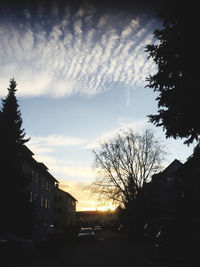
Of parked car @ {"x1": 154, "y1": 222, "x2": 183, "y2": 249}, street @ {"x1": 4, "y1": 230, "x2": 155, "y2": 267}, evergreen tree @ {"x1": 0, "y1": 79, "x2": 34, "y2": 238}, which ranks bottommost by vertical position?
street @ {"x1": 4, "y1": 230, "x2": 155, "y2": 267}

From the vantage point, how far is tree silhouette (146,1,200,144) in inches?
411

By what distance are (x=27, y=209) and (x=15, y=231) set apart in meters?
1.95

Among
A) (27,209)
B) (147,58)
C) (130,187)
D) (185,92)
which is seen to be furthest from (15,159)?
(130,187)

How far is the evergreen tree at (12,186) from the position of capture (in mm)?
19391

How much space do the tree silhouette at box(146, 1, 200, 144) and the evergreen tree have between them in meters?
12.7

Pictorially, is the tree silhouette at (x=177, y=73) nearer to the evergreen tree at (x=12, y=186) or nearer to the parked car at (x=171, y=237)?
the parked car at (x=171, y=237)

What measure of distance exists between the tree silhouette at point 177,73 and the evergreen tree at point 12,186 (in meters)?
12.7

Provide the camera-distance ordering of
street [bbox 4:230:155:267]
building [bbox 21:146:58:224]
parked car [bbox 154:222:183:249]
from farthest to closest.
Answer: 1. building [bbox 21:146:58:224]
2. street [bbox 4:230:155:267]
3. parked car [bbox 154:222:183:249]

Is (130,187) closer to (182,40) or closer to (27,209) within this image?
(27,209)

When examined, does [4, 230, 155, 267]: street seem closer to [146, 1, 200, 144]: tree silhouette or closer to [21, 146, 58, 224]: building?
[146, 1, 200, 144]: tree silhouette

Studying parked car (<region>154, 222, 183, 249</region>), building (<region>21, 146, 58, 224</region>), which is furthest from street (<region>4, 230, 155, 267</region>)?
building (<region>21, 146, 58, 224</region>)

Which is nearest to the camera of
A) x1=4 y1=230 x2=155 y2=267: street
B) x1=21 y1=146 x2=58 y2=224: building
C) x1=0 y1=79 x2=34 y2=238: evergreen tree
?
x1=4 y1=230 x2=155 y2=267: street

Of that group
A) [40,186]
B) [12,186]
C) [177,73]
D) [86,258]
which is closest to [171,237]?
[86,258]

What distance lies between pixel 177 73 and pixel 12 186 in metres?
15.0
